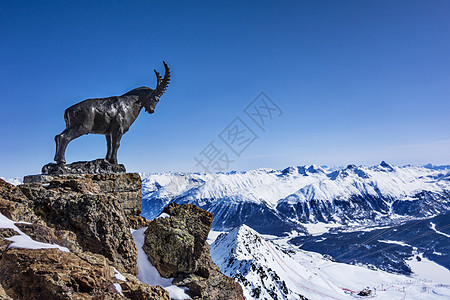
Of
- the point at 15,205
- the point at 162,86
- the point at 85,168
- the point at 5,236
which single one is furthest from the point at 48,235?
the point at 162,86

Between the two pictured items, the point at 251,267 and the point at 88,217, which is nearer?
the point at 88,217

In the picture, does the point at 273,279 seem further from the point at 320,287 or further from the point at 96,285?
the point at 96,285

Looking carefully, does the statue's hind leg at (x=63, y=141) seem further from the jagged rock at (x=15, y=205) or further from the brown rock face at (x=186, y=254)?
the brown rock face at (x=186, y=254)

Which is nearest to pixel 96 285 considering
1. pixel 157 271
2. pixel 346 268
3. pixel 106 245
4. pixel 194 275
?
pixel 106 245

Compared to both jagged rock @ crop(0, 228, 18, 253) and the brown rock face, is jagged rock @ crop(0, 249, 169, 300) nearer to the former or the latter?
jagged rock @ crop(0, 228, 18, 253)

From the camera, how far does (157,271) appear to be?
9.34 metres

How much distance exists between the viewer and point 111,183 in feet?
37.0

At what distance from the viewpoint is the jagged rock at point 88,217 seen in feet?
25.2

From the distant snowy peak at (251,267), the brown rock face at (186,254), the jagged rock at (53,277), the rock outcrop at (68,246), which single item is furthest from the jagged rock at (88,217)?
the distant snowy peak at (251,267)

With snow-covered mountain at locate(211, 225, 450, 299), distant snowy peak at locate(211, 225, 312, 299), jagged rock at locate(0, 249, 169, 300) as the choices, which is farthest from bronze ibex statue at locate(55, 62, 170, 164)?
snow-covered mountain at locate(211, 225, 450, 299)

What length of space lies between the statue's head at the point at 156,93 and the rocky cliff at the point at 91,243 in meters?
3.45

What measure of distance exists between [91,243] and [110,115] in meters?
5.98

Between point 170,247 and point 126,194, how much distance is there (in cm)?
335

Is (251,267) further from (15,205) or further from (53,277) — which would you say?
(53,277)
